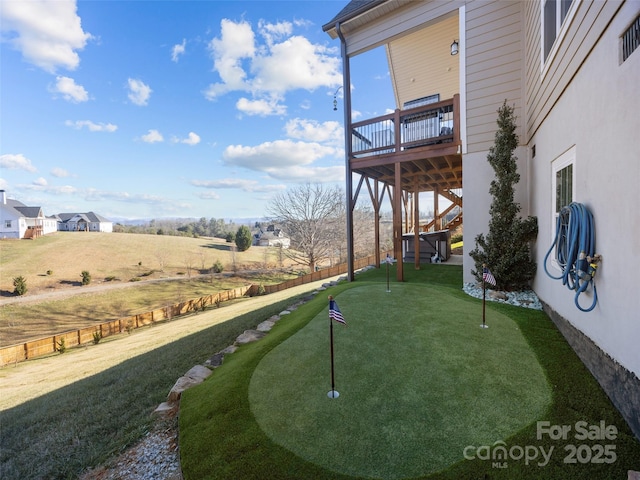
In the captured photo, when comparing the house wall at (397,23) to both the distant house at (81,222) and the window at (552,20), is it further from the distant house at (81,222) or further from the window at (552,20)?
the distant house at (81,222)

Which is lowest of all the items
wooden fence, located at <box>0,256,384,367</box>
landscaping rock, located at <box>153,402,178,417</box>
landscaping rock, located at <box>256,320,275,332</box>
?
wooden fence, located at <box>0,256,384,367</box>

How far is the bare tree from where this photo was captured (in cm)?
2214

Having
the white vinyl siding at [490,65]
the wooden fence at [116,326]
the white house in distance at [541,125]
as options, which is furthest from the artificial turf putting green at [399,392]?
the wooden fence at [116,326]

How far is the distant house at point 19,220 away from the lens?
31.3m

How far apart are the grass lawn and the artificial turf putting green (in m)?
0.01

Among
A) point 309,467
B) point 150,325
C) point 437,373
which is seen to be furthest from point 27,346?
point 437,373

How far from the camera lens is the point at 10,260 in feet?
79.9

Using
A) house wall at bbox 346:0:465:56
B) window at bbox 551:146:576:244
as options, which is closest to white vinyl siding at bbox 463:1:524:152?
house wall at bbox 346:0:465:56

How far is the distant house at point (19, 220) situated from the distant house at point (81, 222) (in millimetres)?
10356

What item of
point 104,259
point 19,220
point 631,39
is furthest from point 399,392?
point 19,220

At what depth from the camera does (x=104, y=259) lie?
27000mm

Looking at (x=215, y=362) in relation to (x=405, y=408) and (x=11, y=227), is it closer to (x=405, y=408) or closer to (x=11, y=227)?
(x=405, y=408)

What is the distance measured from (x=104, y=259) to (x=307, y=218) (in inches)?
828

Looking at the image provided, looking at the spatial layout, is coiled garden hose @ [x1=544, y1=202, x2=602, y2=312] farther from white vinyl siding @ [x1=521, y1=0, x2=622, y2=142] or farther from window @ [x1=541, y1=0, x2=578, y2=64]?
window @ [x1=541, y1=0, x2=578, y2=64]
